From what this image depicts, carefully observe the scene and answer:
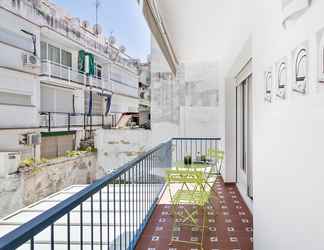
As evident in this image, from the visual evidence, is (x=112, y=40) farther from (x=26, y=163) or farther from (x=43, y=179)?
(x=26, y=163)

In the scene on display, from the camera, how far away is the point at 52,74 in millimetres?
10969

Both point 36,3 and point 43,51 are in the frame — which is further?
point 43,51

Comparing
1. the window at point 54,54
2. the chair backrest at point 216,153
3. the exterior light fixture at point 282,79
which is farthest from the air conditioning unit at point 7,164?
the exterior light fixture at point 282,79

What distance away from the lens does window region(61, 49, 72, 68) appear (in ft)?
39.5

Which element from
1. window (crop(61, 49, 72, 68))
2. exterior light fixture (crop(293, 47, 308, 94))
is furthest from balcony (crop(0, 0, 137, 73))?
exterior light fixture (crop(293, 47, 308, 94))

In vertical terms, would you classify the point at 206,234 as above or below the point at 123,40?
below

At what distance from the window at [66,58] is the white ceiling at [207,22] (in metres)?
8.06

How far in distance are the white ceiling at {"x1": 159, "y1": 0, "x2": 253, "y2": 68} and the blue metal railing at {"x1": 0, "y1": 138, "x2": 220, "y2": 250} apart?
1536 millimetres

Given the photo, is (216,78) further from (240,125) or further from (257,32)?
(257,32)

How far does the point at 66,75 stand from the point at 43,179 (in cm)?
460

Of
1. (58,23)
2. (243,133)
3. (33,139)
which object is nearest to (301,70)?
(243,133)

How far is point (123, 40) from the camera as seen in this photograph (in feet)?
58.6

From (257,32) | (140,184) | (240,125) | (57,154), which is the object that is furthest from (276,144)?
(57,154)

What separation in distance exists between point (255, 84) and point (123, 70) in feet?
53.6
